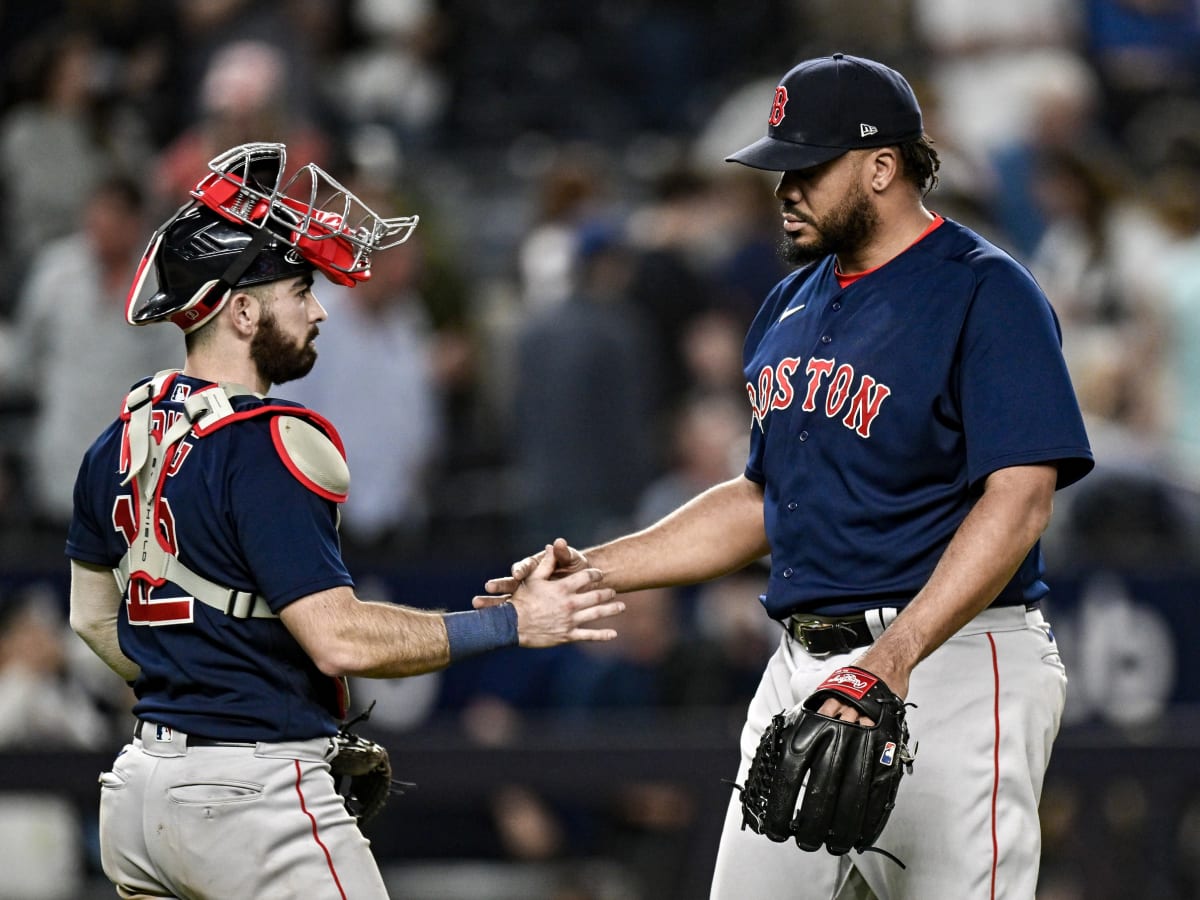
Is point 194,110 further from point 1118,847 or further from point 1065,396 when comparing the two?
point 1065,396

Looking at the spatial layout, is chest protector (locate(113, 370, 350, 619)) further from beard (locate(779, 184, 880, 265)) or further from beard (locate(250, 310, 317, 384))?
beard (locate(779, 184, 880, 265))

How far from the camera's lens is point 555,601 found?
4020mm

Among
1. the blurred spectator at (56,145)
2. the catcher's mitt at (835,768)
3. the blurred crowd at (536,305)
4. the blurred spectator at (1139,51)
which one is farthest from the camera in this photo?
the blurred spectator at (1139,51)

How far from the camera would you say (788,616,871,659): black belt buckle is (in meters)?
3.95

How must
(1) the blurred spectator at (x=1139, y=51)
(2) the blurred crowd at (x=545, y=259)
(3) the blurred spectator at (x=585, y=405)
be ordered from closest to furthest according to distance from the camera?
(2) the blurred crowd at (x=545, y=259), (3) the blurred spectator at (x=585, y=405), (1) the blurred spectator at (x=1139, y=51)

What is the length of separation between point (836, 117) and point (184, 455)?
1465 mm

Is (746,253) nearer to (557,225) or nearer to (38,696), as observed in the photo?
(557,225)

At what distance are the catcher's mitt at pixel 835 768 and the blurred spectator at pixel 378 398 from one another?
4.33 meters

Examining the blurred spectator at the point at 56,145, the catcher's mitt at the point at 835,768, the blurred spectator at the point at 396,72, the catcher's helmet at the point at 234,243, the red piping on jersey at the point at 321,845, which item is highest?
the blurred spectator at the point at 396,72

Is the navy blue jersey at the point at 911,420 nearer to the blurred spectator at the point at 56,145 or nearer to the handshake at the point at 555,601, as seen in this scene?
the handshake at the point at 555,601

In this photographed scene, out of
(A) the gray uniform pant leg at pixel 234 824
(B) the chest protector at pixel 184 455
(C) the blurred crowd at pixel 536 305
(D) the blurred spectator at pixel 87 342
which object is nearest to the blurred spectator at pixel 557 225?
(C) the blurred crowd at pixel 536 305

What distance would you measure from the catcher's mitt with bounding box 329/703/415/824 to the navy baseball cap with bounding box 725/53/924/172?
4.64 ft

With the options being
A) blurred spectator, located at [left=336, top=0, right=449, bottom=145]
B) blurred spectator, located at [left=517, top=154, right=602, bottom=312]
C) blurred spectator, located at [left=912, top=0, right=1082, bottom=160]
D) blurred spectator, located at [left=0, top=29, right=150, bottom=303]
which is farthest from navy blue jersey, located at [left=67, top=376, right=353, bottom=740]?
blurred spectator, located at [left=336, top=0, right=449, bottom=145]

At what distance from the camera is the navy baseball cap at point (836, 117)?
13.0 feet
